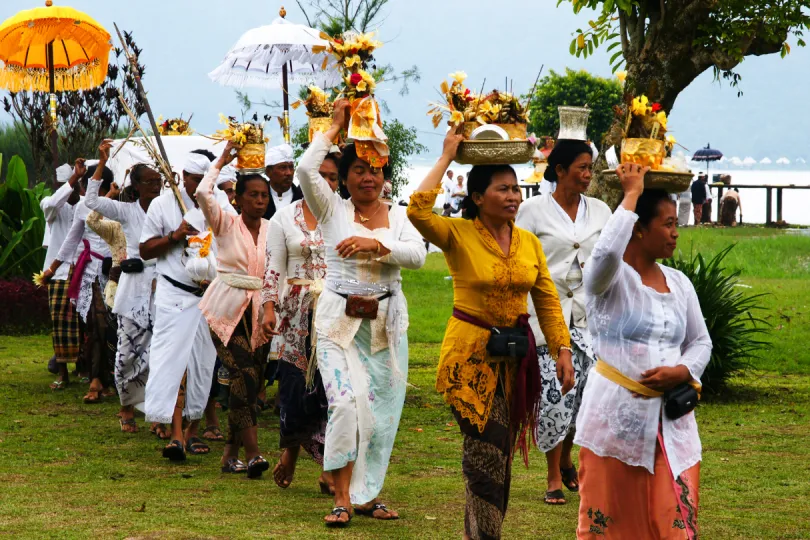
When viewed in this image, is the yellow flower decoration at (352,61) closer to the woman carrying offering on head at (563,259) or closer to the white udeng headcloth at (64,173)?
the woman carrying offering on head at (563,259)

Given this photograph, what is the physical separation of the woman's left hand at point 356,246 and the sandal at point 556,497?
6.28 feet

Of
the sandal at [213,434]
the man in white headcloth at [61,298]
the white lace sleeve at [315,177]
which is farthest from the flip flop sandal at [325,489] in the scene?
the man in white headcloth at [61,298]

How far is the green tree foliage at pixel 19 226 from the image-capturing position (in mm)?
18688

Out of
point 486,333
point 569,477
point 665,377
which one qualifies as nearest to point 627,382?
point 665,377

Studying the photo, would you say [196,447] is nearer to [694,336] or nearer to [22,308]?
[694,336]

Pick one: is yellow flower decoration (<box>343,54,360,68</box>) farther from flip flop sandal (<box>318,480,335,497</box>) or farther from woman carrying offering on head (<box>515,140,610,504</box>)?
flip flop sandal (<box>318,480,335,497</box>)

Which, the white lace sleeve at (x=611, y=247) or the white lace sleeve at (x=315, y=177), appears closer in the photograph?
the white lace sleeve at (x=611, y=247)

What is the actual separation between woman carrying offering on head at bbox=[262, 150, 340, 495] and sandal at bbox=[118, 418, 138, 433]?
272 cm

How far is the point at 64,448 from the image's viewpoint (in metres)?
9.44

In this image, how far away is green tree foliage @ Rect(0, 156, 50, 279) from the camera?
18.7m

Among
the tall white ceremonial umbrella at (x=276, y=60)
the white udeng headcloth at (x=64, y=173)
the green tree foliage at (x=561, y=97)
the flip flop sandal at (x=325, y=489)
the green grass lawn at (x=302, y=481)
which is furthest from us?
the green tree foliage at (x=561, y=97)

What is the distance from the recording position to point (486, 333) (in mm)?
6109

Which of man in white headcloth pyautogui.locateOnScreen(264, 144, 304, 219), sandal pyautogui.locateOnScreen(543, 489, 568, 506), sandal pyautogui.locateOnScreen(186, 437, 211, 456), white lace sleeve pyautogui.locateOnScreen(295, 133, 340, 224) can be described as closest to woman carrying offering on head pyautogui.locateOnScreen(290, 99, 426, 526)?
white lace sleeve pyautogui.locateOnScreen(295, 133, 340, 224)

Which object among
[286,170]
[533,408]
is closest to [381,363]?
[533,408]
